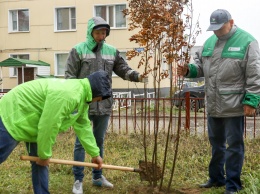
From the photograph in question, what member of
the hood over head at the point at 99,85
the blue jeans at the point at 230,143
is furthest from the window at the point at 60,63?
the hood over head at the point at 99,85

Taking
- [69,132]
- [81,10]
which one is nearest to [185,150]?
[69,132]

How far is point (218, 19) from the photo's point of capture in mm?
3359

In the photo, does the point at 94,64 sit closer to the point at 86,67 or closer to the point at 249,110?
the point at 86,67

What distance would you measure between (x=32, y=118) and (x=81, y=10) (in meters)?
16.4

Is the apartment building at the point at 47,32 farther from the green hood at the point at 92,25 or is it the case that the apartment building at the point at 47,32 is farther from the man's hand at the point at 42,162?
the man's hand at the point at 42,162

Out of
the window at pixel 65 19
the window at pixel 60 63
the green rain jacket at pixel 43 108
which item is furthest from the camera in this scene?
the window at pixel 60 63

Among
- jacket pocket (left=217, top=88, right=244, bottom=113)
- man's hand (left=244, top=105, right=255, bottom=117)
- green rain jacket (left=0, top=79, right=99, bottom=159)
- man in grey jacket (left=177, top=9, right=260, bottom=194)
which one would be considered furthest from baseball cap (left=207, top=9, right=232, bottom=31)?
green rain jacket (left=0, top=79, right=99, bottom=159)

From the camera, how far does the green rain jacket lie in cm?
264

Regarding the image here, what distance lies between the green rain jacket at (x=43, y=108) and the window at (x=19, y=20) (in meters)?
17.8

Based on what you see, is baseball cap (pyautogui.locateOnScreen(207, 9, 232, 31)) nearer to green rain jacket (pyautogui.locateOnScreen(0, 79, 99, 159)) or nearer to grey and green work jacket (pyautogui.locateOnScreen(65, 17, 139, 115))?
grey and green work jacket (pyautogui.locateOnScreen(65, 17, 139, 115))

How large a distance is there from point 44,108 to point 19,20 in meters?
18.3

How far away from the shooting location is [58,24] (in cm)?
1902

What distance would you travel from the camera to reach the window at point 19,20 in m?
19.5

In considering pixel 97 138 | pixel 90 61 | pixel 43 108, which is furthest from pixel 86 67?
pixel 43 108
